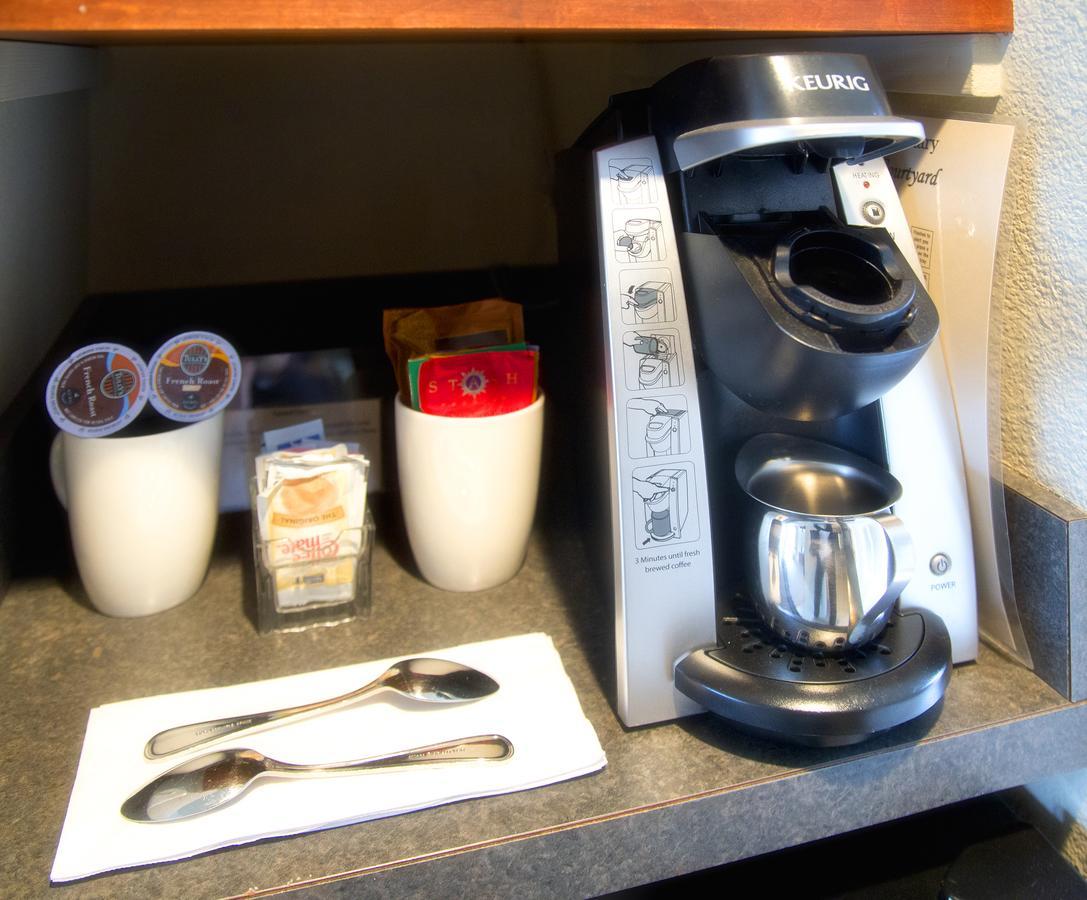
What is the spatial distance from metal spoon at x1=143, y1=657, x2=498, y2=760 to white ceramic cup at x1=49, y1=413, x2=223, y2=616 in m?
0.14

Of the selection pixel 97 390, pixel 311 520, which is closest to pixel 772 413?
pixel 311 520

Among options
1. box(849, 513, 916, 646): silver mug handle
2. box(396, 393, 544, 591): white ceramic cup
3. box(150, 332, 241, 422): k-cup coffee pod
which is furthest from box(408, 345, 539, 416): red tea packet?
box(849, 513, 916, 646): silver mug handle

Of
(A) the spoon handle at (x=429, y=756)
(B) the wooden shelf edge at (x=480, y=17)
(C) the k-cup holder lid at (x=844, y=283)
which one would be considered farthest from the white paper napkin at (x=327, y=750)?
(B) the wooden shelf edge at (x=480, y=17)

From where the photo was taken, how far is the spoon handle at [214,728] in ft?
1.59

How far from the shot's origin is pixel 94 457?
1.81ft

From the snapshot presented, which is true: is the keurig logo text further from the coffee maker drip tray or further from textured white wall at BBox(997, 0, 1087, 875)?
the coffee maker drip tray

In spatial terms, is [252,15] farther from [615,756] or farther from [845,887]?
[845,887]

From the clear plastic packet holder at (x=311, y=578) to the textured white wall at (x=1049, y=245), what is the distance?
0.45 meters

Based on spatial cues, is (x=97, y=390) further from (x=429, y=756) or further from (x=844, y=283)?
(x=844, y=283)

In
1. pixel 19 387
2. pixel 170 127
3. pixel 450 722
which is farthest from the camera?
pixel 170 127

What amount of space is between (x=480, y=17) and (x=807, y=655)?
0.38 m

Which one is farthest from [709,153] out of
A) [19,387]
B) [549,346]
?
[19,387]

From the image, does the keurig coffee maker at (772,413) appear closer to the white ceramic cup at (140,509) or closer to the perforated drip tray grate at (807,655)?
the perforated drip tray grate at (807,655)

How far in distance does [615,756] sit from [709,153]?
0.33 metres
